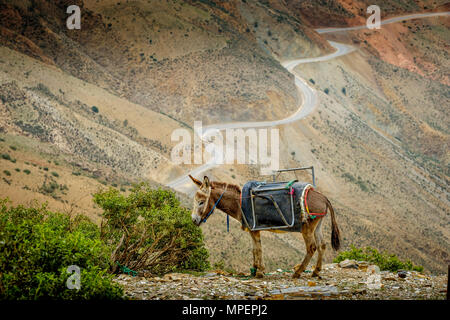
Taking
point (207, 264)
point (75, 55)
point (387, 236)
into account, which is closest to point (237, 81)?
point (75, 55)

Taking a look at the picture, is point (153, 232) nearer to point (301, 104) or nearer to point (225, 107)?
point (225, 107)

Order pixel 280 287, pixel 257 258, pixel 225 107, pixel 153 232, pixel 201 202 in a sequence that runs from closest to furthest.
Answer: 1. pixel 280 287
2. pixel 257 258
3. pixel 201 202
4. pixel 153 232
5. pixel 225 107

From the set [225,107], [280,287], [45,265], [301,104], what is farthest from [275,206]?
[301,104]

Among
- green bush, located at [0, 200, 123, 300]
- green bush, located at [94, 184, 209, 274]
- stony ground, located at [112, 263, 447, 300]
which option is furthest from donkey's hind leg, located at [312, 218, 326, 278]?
green bush, located at [0, 200, 123, 300]

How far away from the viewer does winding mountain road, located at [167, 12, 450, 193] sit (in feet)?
186

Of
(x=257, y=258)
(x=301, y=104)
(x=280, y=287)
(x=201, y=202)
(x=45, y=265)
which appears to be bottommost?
(x=280, y=287)

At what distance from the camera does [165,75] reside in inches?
3221

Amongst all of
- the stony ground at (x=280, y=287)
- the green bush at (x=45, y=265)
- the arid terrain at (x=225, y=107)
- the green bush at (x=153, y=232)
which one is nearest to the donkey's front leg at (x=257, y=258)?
the stony ground at (x=280, y=287)

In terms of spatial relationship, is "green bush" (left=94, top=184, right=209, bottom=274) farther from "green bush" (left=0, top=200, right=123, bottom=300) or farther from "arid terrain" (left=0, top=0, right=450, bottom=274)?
"arid terrain" (left=0, top=0, right=450, bottom=274)

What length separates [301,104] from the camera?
82.2 meters

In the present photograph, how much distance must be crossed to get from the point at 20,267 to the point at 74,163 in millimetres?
37296

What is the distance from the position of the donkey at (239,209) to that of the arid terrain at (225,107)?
21.2 m

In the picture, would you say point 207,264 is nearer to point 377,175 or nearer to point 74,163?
point 74,163

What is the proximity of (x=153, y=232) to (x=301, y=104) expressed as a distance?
6926 centimetres
